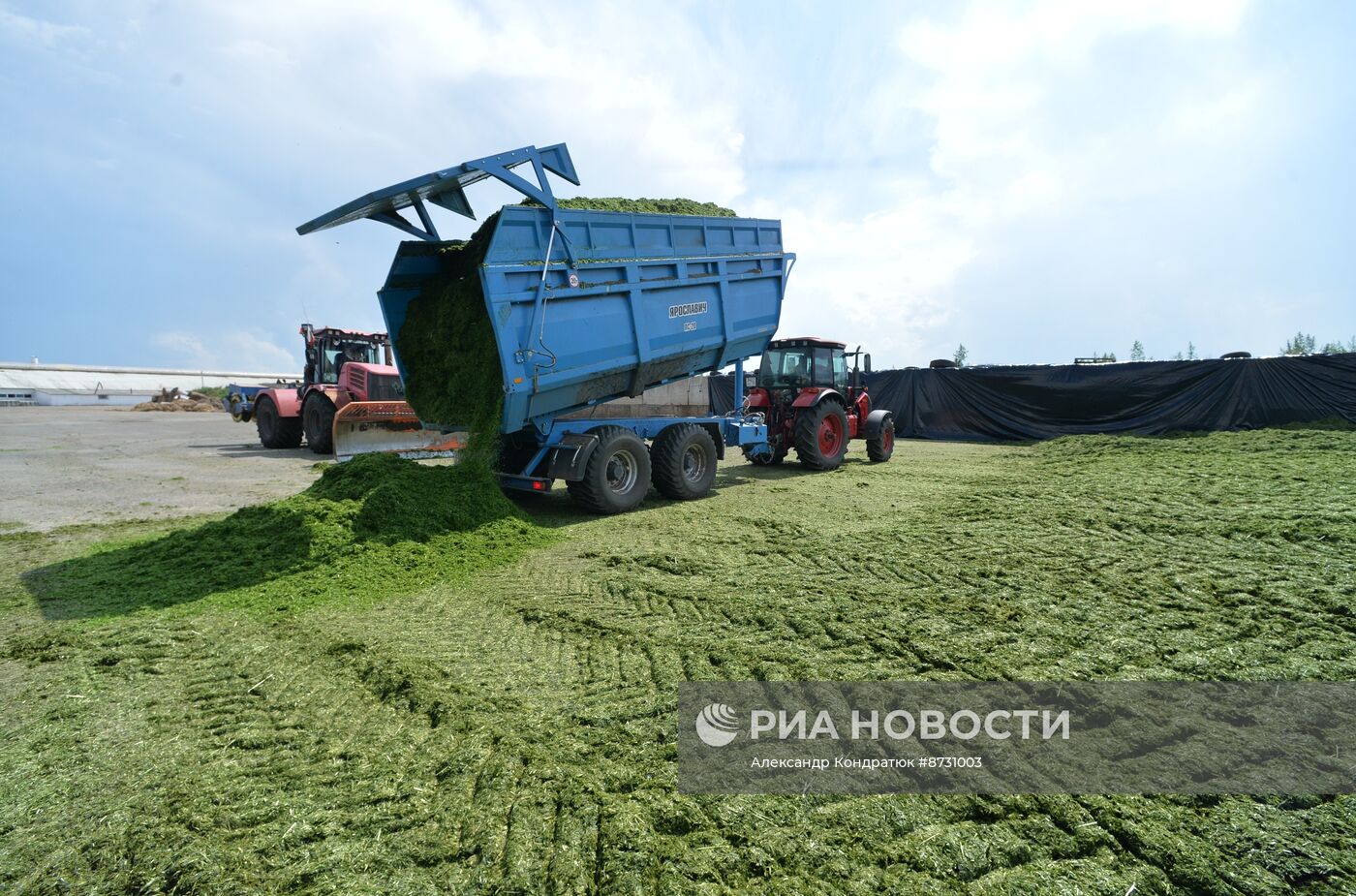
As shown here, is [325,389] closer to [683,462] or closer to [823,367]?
[683,462]

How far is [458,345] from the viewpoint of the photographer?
7.14m

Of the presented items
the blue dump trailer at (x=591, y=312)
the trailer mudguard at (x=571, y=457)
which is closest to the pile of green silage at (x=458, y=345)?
the blue dump trailer at (x=591, y=312)

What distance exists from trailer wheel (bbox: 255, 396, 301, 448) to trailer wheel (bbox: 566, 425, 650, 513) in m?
10.4

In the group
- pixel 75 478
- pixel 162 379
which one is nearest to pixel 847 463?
pixel 75 478

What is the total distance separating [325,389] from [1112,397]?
17.5 m

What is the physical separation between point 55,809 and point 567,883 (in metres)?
1.87

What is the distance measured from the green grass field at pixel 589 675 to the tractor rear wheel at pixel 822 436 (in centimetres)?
425

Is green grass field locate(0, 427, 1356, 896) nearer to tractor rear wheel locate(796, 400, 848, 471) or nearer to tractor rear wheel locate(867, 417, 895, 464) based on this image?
tractor rear wheel locate(796, 400, 848, 471)

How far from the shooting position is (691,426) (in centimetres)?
851

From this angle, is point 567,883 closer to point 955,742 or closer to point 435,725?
point 435,725

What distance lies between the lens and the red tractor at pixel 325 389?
1333cm

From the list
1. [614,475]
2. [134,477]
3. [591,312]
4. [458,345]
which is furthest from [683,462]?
[134,477]

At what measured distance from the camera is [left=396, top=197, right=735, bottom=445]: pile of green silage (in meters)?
6.85

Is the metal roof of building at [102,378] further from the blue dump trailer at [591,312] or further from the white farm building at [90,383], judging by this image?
the blue dump trailer at [591,312]
